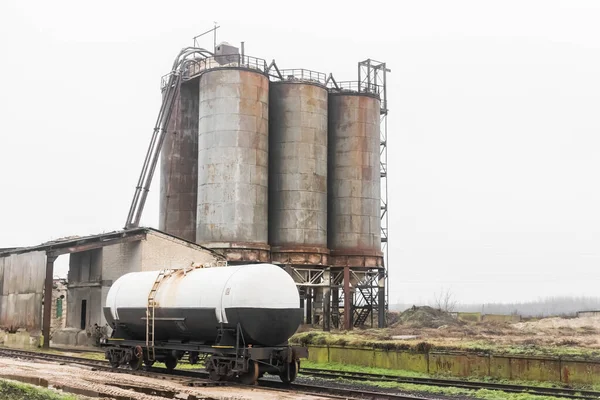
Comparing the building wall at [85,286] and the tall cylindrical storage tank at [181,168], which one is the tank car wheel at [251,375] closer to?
the building wall at [85,286]

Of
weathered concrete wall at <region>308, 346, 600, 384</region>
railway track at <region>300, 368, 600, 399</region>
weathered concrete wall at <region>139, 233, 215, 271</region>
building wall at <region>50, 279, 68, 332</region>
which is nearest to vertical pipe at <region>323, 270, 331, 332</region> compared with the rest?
weathered concrete wall at <region>139, 233, 215, 271</region>

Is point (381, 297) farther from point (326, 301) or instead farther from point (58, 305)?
point (58, 305)

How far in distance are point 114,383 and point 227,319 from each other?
3.46 metres

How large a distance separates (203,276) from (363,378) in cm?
655

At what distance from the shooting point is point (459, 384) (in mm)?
21375

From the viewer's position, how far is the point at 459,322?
56344 millimetres

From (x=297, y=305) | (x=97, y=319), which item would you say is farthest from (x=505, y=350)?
(x=97, y=319)

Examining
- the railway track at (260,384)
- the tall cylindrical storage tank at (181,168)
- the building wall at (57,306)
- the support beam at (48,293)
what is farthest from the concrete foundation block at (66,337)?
the tall cylindrical storage tank at (181,168)

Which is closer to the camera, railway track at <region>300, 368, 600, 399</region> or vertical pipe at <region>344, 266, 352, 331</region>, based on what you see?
railway track at <region>300, 368, 600, 399</region>

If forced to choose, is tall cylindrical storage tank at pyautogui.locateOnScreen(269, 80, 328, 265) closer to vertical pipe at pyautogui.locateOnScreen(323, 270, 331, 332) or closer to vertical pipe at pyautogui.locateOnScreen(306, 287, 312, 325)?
vertical pipe at pyautogui.locateOnScreen(323, 270, 331, 332)

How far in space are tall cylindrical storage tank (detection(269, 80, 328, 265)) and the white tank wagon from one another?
23224 millimetres

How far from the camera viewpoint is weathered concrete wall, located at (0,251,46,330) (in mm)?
37094

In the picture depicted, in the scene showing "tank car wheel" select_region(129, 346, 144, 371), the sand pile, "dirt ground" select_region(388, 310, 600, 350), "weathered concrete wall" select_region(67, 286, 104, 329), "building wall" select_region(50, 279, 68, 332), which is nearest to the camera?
"tank car wheel" select_region(129, 346, 144, 371)

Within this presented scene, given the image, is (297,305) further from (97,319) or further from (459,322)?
(459,322)
